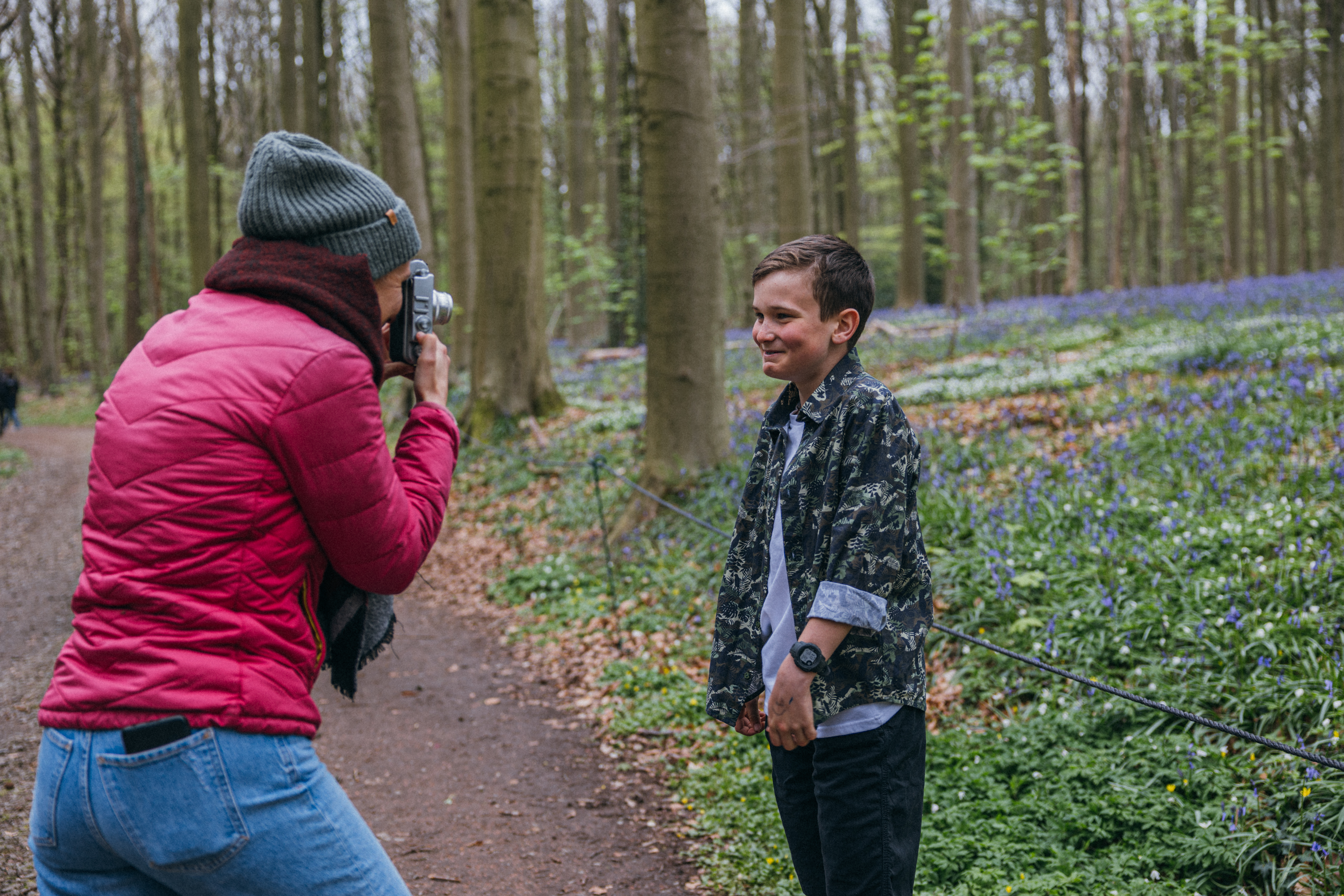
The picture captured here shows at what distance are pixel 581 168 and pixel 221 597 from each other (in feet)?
77.3

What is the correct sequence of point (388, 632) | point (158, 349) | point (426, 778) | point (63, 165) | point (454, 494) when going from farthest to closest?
1. point (63, 165)
2. point (454, 494)
3. point (426, 778)
4. point (388, 632)
5. point (158, 349)

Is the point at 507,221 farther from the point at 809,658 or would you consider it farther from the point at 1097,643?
the point at 809,658

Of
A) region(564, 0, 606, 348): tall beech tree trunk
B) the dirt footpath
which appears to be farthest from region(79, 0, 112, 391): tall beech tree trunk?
the dirt footpath

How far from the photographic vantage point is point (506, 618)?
7852 mm

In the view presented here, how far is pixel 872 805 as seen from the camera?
216cm

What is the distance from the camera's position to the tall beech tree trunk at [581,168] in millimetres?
22500

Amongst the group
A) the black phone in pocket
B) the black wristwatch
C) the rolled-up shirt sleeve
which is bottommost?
the black wristwatch

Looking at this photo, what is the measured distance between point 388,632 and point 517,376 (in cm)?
1075

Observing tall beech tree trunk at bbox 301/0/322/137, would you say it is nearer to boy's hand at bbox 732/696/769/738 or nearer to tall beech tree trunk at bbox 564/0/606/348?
tall beech tree trunk at bbox 564/0/606/348

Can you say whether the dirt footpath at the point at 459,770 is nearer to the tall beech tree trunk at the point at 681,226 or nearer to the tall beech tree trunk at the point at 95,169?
the tall beech tree trunk at the point at 681,226

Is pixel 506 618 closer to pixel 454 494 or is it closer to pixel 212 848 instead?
pixel 454 494

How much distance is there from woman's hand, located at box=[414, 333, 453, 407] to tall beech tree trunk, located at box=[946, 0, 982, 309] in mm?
10874

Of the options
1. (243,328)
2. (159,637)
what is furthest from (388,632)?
(243,328)

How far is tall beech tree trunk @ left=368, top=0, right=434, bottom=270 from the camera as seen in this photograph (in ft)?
43.0
